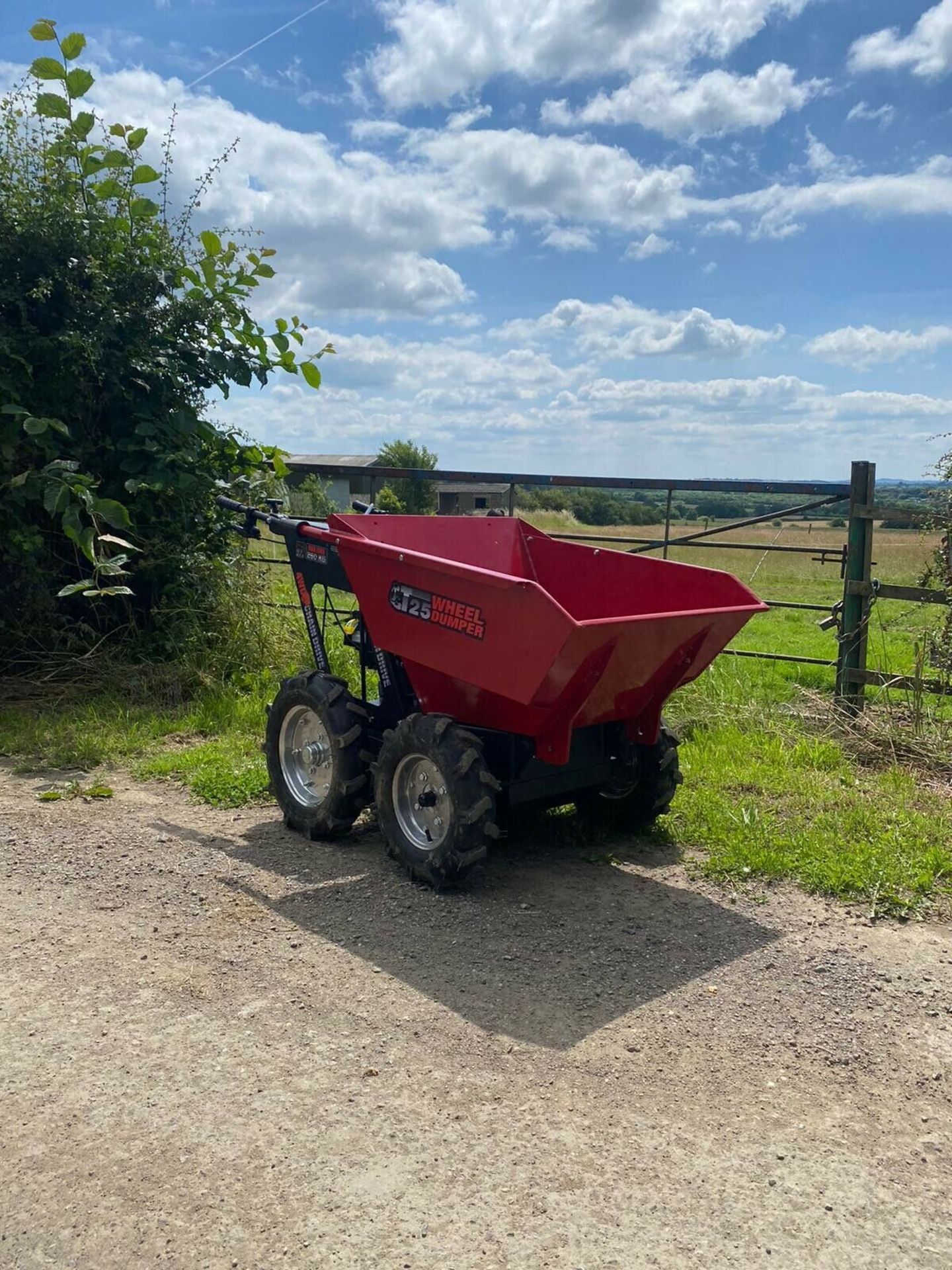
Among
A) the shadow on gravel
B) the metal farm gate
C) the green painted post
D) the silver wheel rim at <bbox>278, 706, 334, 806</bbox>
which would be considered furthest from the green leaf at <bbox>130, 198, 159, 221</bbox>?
the green painted post

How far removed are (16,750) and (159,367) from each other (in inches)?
128

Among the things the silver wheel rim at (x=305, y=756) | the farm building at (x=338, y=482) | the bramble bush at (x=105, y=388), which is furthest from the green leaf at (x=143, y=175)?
the silver wheel rim at (x=305, y=756)

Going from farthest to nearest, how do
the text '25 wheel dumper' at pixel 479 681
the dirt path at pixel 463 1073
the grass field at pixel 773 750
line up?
the grass field at pixel 773 750 < the text '25 wheel dumper' at pixel 479 681 < the dirt path at pixel 463 1073

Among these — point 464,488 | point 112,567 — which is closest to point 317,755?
point 112,567

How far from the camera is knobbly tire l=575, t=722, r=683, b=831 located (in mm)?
5336

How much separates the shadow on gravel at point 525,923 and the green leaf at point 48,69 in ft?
19.2

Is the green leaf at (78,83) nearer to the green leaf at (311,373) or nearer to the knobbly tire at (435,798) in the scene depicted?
the green leaf at (311,373)

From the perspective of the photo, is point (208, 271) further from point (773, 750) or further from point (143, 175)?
point (773, 750)

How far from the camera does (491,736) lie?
4.98m

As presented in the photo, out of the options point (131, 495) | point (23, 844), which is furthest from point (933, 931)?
point (131, 495)

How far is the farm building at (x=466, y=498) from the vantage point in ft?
32.2

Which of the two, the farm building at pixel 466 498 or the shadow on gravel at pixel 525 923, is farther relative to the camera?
the farm building at pixel 466 498

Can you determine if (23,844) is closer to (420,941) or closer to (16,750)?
(16,750)

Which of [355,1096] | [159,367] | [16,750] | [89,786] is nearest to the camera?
[355,1096]
